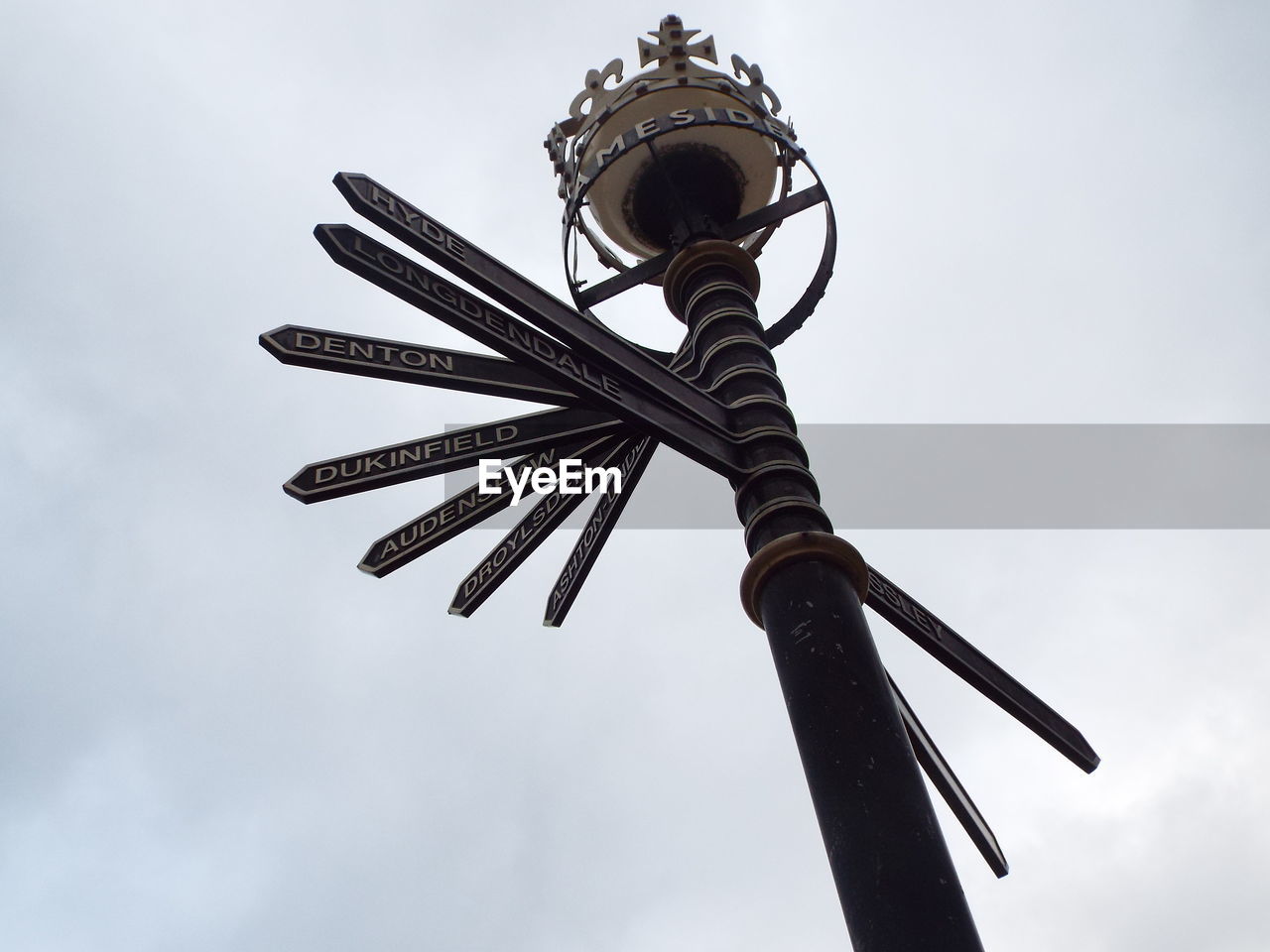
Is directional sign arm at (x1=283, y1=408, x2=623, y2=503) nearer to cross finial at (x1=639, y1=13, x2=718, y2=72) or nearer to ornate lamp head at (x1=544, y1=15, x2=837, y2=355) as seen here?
ornate lamp head at (x1=544, y1=15, x2=837, y2=355)

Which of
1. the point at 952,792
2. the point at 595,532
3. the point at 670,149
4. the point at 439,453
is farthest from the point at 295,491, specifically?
the point at 952,792

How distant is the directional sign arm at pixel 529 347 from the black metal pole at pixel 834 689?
1.07 feet

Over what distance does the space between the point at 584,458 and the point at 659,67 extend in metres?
3.13

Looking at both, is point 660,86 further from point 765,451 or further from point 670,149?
point 765,451

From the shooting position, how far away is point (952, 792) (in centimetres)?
677

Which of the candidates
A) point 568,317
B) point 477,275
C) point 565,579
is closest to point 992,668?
point 565,579

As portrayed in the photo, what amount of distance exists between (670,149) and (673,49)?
3.42 feet

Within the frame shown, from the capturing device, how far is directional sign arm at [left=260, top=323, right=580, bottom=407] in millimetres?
5586

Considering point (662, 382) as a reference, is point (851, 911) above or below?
below

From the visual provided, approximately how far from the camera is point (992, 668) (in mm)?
6766

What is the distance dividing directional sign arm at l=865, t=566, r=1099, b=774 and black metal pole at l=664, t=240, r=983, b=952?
100 cm

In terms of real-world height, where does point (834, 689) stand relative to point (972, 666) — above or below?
below

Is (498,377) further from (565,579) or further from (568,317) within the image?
(565,579)

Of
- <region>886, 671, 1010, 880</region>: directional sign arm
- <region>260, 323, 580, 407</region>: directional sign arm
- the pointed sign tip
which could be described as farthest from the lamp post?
the pointed sign tip
